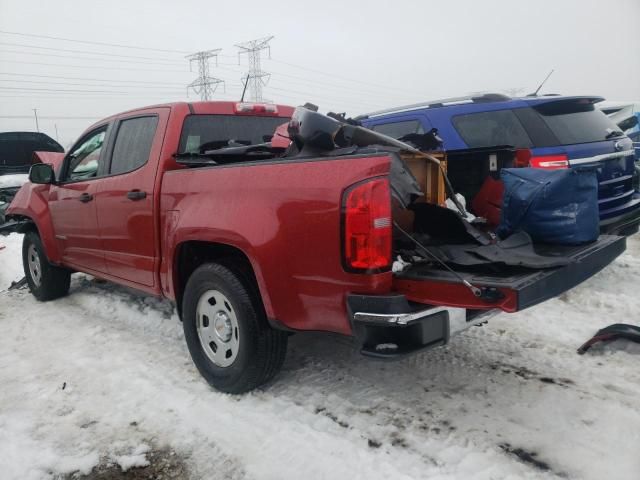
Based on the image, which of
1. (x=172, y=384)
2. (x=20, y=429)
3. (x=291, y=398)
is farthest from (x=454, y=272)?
(x=20, y=429)

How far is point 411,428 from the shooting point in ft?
8.93

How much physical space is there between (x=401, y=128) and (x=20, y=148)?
9006 millimetres

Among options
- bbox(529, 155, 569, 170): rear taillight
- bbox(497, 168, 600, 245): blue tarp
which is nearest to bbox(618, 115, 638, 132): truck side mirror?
bbox(529, 155, 569, 170): rear taillight

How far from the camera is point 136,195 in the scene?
372cm

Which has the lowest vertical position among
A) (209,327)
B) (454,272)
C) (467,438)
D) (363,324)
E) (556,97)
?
(467,438)

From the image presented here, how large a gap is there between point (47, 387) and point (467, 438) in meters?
2.78

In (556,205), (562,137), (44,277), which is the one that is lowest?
(44,277)

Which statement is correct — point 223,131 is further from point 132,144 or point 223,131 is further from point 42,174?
point 42,174

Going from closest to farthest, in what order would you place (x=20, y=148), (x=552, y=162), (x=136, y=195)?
(x=136, y=195) < (x=552, y=162) < (x=20, y=148)

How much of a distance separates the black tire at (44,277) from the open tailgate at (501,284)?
4488 millimetres

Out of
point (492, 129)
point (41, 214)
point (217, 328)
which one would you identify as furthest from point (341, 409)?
point (41, 214)

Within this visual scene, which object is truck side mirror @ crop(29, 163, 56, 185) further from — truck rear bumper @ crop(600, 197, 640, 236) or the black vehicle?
the black vehicle

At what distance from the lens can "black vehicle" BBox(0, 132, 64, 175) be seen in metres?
10.8

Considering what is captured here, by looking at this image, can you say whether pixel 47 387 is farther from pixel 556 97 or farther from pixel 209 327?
pixel 556 97
